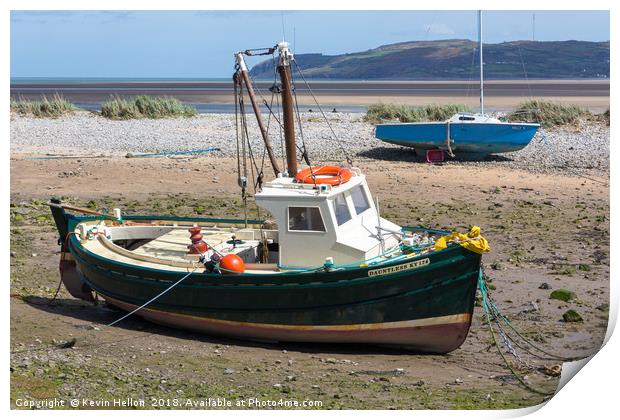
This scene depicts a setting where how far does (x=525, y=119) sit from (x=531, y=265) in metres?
19.3

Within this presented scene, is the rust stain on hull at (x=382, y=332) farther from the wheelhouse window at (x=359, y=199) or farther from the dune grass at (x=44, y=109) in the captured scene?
the dune grass at (x=44, y=109)

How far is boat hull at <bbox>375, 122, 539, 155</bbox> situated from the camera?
32.7 metres

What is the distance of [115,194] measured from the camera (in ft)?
92.6

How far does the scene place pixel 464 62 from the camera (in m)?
95.1

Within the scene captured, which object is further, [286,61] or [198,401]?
[286,61]

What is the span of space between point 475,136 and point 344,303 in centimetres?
1801

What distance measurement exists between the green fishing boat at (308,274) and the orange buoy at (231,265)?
0.05ft

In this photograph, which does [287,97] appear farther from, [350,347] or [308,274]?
[350,347]

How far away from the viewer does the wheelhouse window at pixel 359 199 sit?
1706 cm

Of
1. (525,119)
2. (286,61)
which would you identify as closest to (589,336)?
(286,61)

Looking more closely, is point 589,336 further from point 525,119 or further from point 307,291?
point 525,119

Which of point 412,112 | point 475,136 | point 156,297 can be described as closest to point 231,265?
point 156,297

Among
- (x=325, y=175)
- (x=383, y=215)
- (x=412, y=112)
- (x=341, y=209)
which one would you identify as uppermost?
(x=325, y=175)

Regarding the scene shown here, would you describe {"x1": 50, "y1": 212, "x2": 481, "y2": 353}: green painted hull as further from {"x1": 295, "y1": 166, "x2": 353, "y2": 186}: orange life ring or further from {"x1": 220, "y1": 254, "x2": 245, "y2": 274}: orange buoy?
{"x1": 295, "y1": 166, "x2": 353, "y2": 186}: orange life ring
